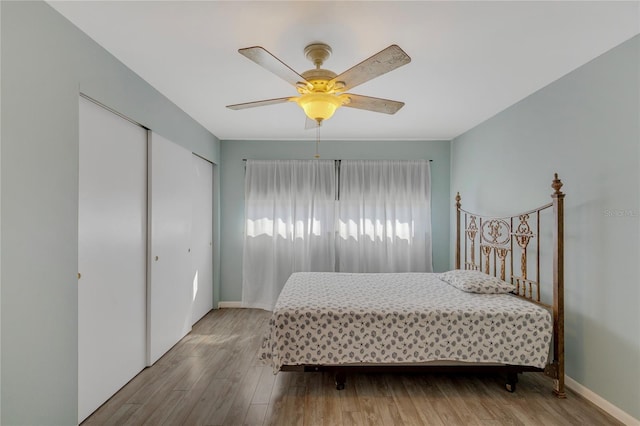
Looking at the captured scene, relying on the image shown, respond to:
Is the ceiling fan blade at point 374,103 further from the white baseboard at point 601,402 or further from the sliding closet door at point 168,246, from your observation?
the white baseboard at point 601,402

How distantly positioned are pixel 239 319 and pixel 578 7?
14.4 ft

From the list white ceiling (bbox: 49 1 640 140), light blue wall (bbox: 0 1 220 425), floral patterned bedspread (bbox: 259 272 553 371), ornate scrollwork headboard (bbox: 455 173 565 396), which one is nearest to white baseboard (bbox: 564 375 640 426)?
ornate scrollwork headboard (bbox: 455 173 565 396)

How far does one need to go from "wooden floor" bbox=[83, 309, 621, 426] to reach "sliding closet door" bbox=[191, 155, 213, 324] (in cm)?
127

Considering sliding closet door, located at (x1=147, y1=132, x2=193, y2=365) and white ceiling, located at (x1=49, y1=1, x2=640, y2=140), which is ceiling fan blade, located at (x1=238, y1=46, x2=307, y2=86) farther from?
sliding closet door, located at (x1=147, y1=132, x2=193, y2=365)

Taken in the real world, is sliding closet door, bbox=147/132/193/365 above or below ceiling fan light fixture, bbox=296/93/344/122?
below

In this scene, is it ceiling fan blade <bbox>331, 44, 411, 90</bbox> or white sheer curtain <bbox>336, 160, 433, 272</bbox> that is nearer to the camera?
ceiling fan blade <bbox>331, 44, 411, 90</bbox>

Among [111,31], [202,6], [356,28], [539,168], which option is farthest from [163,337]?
[539,168]

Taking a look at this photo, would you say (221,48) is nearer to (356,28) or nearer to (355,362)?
(356,28)

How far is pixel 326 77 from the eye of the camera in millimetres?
1991

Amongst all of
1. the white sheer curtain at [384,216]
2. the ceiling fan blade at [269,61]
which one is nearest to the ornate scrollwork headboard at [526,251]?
the white sheer curtain at [384,216]

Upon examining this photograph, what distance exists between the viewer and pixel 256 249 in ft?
15.8

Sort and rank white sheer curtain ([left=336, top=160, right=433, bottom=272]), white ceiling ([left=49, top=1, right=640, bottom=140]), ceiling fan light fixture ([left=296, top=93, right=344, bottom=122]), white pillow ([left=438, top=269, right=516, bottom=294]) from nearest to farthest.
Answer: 1. white ceiling ([left=49, top=1, right=640, bottom=140])
2. ceiling fan light fixture ([left=296, top=93, right=344, bottom=122])
3. white pillow ([left=438, top=269, right=516, bottom=294])
4. white sheer curtain ([left=336, top=160, right=433, bottom=272])

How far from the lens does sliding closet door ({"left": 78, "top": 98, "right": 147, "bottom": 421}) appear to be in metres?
2.18

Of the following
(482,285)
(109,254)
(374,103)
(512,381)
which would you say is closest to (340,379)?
(512,381)
